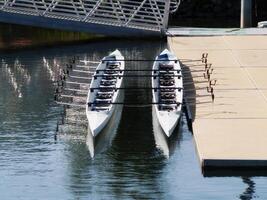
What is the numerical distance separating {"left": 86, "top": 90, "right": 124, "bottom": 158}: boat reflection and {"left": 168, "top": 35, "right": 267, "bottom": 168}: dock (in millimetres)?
1570

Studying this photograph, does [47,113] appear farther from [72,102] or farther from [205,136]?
[205,136]

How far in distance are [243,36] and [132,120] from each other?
1219 centimetres

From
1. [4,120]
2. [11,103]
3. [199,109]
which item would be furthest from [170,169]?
[11,103]

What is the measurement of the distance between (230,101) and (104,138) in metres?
3.15

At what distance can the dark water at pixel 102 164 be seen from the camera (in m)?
14.7

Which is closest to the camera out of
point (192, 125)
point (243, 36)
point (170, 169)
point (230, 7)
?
point (170, 169)

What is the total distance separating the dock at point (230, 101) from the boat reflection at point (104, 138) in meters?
1.57

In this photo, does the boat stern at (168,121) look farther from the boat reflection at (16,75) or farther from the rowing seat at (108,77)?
the boat reflection at (16,75)

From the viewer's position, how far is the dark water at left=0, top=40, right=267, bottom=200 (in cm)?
1471

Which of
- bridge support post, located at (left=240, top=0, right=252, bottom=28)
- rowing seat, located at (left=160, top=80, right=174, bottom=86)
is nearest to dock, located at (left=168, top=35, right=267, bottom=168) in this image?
rowing seat, located at (left=160, top=80, right=174, bottom=86)

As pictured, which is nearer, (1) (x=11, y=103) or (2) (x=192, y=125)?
(2) (x=192, y=125)

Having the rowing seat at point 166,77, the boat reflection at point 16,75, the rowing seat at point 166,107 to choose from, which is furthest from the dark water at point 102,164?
the boat reflection at point 16,75

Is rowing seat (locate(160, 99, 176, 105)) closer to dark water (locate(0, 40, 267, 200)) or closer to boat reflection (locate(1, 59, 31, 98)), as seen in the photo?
dark water (locate(0, 40, 267, 200))

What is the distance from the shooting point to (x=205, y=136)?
1680cm
